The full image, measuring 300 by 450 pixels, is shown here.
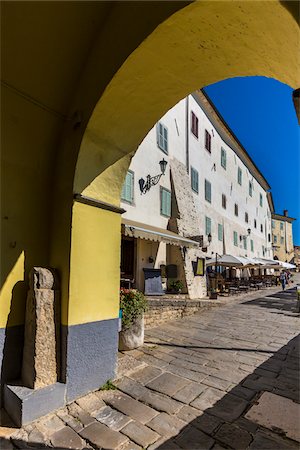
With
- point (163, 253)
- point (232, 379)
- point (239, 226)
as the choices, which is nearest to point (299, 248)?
point (239, 226)

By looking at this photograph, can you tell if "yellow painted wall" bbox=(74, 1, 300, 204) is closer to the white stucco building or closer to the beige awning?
the beige awning

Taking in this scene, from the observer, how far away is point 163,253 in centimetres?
1327

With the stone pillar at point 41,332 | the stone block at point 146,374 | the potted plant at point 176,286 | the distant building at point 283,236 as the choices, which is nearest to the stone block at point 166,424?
the stone block at point 146,374

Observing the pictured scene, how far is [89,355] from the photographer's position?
3.82 metres

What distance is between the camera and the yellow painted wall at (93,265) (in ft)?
12.1

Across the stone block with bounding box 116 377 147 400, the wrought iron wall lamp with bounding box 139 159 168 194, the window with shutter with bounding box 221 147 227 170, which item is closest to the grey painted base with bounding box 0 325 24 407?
the stone block with bounding box 116 377 147 400

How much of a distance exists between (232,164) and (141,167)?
44.3 feet

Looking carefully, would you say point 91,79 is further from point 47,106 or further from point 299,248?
point 299,248

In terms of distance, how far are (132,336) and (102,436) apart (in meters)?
2.62

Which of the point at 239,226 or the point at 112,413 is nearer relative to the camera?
the point at 112,413

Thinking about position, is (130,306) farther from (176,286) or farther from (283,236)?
(283,236)

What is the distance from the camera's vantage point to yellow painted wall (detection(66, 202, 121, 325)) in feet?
12.1

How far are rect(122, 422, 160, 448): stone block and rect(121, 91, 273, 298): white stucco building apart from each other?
5.78 m

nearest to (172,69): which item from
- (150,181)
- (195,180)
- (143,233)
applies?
(143,233)
